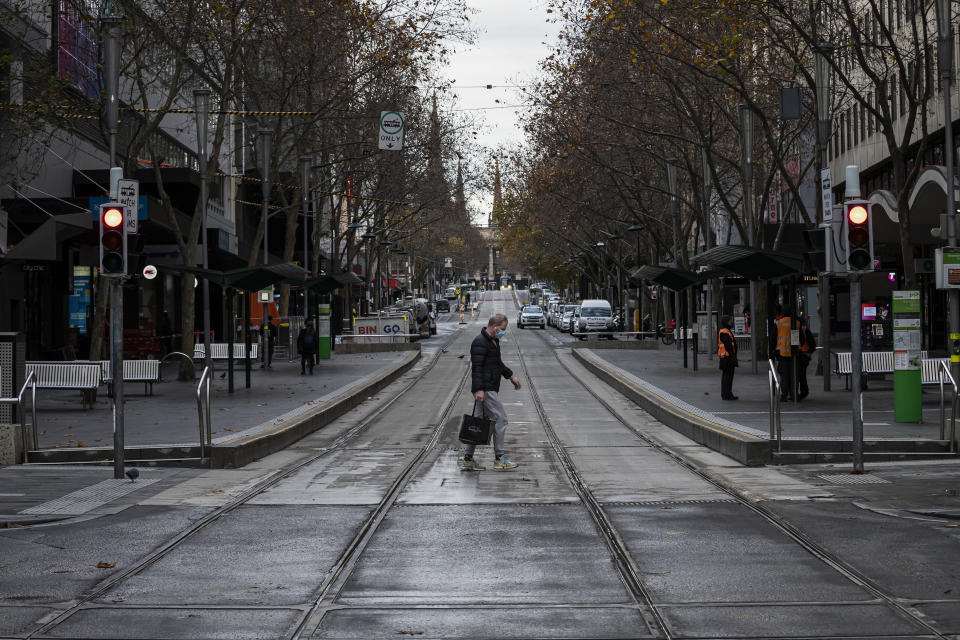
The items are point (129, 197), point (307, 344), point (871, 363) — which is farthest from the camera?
point (307, 344)

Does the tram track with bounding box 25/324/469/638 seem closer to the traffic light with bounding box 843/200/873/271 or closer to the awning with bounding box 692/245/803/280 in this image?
the traffic light with bounding box 843/200/873/271

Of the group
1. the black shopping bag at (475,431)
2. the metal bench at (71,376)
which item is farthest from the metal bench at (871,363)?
the metal bench at (71,376)

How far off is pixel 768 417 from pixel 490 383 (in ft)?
23.3

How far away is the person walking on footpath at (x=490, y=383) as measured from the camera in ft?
47.6

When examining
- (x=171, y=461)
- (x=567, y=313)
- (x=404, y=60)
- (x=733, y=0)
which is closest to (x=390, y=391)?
(x=404, y=60)

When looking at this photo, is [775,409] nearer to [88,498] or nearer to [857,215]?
[857,215]

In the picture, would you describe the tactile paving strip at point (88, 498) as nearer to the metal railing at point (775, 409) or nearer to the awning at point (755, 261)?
the metal railing at point (775, 409)

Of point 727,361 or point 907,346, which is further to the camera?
point 727,361

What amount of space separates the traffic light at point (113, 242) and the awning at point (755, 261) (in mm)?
13905

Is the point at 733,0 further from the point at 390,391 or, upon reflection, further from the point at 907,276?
the point at 390,391

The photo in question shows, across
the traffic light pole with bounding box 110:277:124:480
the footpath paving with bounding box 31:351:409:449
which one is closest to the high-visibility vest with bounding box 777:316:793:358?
the footpath paving with bounding box 31:351:409:449

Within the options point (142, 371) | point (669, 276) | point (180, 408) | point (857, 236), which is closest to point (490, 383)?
point (857, 236)

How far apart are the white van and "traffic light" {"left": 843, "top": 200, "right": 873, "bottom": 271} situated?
51.3 metres

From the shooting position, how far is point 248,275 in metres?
27.7
